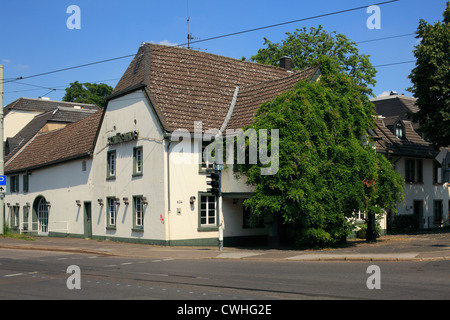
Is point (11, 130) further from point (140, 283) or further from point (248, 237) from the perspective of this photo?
point (140, 283)

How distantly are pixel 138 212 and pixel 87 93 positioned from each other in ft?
180

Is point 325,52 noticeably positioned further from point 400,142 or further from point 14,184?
point 14,184

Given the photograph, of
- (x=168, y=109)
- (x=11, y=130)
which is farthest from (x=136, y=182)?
(x=11, y=130)

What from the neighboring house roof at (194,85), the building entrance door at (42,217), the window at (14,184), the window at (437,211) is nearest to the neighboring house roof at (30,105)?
the window at (14,184)

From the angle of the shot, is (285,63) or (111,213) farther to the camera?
(285,63)

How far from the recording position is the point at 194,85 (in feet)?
101

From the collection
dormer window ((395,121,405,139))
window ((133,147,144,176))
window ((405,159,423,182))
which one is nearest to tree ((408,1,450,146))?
window ((405,159,423,182))

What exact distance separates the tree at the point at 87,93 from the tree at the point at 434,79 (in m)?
54.0

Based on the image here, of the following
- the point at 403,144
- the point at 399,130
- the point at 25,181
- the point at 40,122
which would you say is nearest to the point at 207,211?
the point at 403,144

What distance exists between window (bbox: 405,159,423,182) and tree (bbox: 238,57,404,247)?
1565 centimetres

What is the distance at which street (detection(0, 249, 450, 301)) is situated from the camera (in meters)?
10.8

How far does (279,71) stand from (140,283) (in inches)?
1023

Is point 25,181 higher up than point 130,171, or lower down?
lower down

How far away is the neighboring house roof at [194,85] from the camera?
2808 cm
